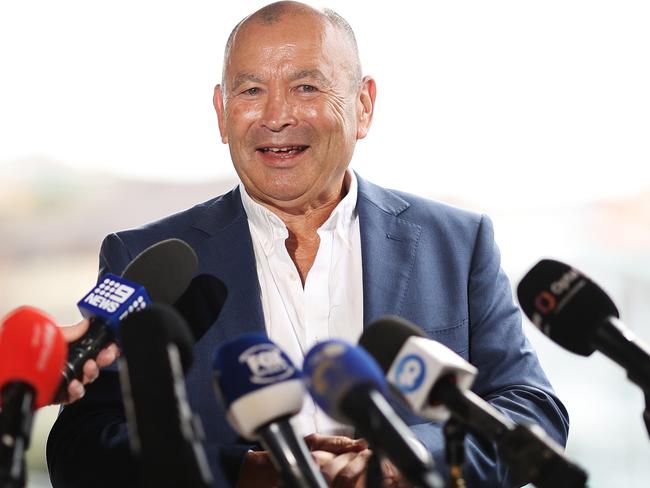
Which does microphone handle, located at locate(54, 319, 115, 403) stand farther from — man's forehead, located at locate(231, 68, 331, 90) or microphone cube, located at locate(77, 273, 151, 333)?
man's forehead, located at locate(231, 68, 331, 90)

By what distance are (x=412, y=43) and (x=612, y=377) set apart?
1915 millimetres

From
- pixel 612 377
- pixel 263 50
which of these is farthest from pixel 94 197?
pixel 612 377

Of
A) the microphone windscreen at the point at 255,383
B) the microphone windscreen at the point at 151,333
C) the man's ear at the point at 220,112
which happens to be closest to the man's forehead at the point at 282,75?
the man's ear at the point at 220,112

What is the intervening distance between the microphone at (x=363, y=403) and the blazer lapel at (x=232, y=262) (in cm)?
116

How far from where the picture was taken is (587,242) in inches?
165

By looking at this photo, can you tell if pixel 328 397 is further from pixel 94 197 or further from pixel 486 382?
pixel 94 197

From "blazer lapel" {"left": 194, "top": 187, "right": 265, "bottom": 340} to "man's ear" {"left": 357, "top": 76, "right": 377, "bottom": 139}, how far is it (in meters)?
0.47

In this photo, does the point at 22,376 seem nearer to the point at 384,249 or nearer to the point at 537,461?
the point at 537,461

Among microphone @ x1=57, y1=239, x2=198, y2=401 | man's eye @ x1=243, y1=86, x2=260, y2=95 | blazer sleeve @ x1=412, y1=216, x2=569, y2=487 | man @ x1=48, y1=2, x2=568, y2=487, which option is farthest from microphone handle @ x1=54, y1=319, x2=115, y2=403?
man's eye @ x1=243, y1=86, x2=260, y2=95

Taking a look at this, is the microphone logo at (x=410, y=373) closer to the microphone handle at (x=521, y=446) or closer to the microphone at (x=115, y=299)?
the microphone handle at (x=521, y=446)

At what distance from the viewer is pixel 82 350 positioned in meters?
1.61

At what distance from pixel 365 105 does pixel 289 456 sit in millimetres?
1813

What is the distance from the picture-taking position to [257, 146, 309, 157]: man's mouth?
102 inches

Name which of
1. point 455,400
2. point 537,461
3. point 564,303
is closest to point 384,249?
point 564,303
